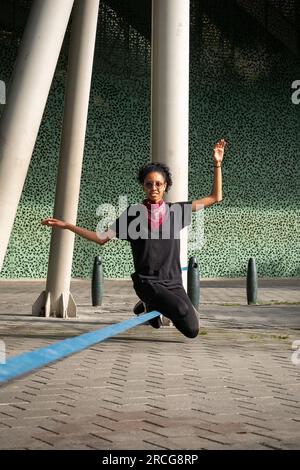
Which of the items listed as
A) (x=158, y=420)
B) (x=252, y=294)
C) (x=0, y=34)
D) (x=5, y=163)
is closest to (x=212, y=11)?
(x=0, y=34)

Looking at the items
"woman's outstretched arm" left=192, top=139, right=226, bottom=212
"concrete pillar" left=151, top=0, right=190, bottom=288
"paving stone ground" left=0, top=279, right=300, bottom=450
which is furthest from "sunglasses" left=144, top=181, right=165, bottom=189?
"concrete pillar" left=151, top=0, right=190, bottom=288

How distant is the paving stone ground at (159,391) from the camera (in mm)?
4594

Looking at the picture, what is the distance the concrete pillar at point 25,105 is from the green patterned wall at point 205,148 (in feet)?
63.2

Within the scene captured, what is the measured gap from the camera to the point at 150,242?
6422mm

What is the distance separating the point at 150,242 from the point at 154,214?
20 cm

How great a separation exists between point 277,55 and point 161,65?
713 inches

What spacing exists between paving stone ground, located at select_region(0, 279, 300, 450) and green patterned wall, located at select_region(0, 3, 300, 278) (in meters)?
14.2

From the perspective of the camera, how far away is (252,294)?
16.3 m

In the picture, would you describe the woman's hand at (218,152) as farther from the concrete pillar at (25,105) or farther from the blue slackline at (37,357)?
the blue slackline at (37,357)

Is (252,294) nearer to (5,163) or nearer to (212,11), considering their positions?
(5,163)
